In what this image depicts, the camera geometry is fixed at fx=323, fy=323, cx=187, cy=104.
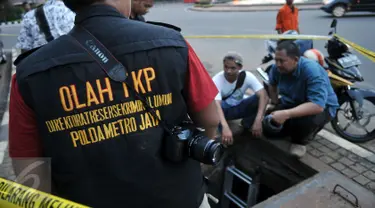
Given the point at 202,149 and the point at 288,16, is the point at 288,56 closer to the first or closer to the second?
the point at 202,149

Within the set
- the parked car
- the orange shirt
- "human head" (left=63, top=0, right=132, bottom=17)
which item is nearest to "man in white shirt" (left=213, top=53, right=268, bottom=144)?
"human head" (left=63, top=0, right=132, bottom=17)

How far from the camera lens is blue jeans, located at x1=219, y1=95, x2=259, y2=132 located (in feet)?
11.3

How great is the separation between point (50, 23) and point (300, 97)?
274 cm

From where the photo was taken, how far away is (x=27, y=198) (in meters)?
0.93

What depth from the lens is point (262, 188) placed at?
344 centimetres

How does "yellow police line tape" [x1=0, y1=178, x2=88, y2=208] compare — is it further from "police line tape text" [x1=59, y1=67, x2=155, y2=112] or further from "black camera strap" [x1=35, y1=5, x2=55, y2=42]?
"black camera strap" [x1=35, y1=5, x2=55, y2=42]

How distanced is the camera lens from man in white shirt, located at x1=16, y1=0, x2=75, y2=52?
2708 mm

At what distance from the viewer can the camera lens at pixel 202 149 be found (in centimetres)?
131

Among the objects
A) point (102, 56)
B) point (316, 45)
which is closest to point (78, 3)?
point (102, 56)

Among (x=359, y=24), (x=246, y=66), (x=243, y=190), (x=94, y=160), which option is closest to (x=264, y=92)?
(x=243, y=190)

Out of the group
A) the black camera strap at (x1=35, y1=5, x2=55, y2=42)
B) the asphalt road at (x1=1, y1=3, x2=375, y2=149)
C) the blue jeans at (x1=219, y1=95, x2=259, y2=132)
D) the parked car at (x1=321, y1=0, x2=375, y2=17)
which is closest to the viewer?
the blue jeans at (x1=219, y1=95, x2=259, y2=132)

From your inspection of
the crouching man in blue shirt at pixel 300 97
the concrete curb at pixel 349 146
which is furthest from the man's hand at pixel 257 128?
the concrete curb at pixel 349 146

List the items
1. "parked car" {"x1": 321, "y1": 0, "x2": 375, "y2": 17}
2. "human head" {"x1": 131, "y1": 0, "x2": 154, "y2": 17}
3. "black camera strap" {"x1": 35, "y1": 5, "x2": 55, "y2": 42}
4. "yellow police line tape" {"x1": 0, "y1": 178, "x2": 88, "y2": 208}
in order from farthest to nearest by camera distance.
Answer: "parked car" {"x1": 321, "y1": 0, "x2": 375, "y2": 17}
"black camera strap" {"x1": 35, "y1": 5, "x2": 55, "y2": 42}
"human head" {"x1": 131, "y1": 0, "x2": 154, "y2": 17}
"yellow police line tape" {"x1": 0, "y1": 178, "x2": 88, "y2": 208}

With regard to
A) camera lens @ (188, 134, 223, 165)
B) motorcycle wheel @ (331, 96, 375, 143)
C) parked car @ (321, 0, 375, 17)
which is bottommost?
motorcycle wheel @ (331, 96, 375, 143)
